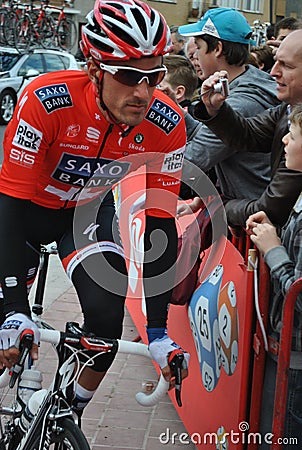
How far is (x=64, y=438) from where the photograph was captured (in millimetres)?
2586

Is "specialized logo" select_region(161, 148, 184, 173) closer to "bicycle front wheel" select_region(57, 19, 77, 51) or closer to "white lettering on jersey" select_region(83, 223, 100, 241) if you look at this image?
"white lettering on jersey" select_region(83, 223, 100, 241)

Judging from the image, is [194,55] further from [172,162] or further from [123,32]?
[123,32]

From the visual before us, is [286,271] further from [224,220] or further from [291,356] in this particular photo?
[224,220]

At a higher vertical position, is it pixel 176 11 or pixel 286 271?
pixel 286 271

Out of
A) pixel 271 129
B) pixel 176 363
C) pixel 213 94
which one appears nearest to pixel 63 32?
pixel 271 129

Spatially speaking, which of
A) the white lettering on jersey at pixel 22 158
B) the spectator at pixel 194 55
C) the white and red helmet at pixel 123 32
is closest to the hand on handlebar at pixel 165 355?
the white lettering on jersey at pixel 22 158

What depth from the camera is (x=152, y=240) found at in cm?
292

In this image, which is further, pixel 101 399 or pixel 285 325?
pixel 101 399

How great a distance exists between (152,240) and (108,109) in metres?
0.55

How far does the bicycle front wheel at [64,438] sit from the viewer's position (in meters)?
2.52

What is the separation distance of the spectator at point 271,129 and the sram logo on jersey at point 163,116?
1.96 ft

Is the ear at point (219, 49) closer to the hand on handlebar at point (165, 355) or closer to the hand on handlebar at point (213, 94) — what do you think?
the hand on handlebar at point (213, 94)

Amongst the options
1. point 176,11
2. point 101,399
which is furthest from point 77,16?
point 101,399

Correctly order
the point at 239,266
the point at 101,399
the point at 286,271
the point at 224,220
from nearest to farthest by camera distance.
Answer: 1. the point at 286,271
2. the point at 239,266
3. the point at 224,220
4. the point at 101,399
